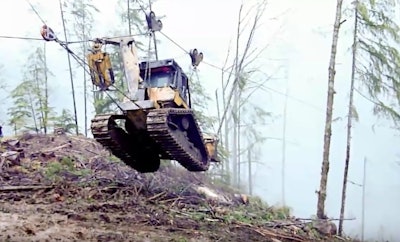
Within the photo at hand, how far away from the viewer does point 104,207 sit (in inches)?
330

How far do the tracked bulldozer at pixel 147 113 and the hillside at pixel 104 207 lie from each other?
95 cm

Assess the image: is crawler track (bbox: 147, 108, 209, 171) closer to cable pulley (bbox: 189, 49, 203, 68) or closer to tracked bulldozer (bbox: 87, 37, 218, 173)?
tracked bulldozer (bbox: 87, 37, 218, 173)

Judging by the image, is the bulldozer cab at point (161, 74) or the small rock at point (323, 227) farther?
the small rock at point (323, 227)

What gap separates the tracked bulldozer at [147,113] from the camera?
803cm

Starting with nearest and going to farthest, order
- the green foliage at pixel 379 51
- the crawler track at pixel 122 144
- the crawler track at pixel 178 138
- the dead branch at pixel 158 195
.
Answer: the crawler track at pixel 178 138
the crawler track at pixel 122 144
the dead branch at pixel 158 195
the green foliage at pixel 379 51

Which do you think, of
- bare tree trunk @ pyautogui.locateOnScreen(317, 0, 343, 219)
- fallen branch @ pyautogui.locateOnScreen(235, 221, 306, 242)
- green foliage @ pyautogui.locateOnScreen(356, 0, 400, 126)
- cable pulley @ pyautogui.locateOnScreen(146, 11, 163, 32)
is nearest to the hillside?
fallen branch @ pyautogui.locateOnScreen(235, 221, 306, 242)

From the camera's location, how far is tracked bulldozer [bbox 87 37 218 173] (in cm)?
803

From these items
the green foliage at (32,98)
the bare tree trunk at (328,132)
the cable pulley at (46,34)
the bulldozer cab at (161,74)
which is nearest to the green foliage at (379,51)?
the bare tree trunk at (328,132)

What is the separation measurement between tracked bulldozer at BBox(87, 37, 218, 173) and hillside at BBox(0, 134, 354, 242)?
3.12 ft

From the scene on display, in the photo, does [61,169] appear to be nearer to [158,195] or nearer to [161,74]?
[158,195]

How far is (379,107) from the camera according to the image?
14.2 metres

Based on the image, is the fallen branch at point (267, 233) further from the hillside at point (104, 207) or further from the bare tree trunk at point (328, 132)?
the bare tree trunk at point (328, 132)

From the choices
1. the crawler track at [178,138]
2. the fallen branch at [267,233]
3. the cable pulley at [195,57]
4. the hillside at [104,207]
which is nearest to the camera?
the hillside at [104,207]

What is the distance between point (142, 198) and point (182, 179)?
14.7 ft
